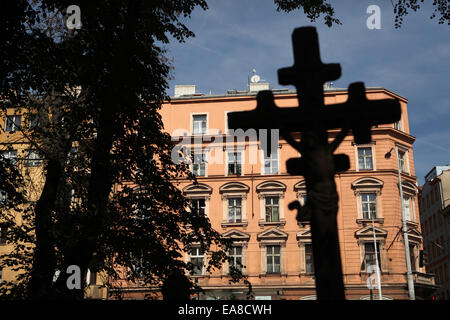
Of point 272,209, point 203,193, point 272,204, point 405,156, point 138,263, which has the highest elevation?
point 405,156

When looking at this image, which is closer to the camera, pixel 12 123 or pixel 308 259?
pixel 12 123

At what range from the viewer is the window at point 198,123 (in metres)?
45.3

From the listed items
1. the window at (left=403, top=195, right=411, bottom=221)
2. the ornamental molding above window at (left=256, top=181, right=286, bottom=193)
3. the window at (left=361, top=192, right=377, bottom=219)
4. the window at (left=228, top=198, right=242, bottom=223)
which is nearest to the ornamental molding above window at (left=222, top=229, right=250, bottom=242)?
the window at (left=228, top=198, right=242, bottom=223)

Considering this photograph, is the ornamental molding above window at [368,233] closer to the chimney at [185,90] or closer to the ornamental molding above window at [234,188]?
the ornamental molding above window at [234,188]

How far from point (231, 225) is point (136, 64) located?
29.6m

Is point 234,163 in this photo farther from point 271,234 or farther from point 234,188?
point 271,234

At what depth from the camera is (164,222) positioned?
46.5 ft

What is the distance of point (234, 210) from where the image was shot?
137ft

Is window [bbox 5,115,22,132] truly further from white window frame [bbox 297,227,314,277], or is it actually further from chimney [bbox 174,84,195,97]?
white window frame [bbox 297,227,314,277]

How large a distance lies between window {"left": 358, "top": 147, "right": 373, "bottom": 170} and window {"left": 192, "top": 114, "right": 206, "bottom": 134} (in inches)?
557

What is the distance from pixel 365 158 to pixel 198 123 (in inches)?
607

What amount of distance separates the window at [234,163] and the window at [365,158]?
1046cm

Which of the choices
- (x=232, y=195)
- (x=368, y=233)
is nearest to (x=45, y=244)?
(x=232, y=195)
